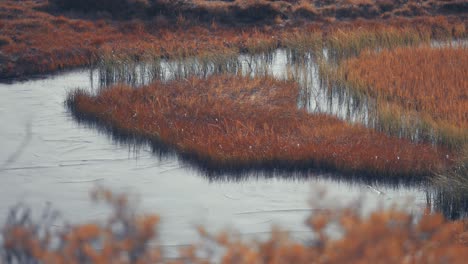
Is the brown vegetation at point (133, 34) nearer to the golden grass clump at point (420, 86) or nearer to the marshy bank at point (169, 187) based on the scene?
the golden grass clump at point (420, 86)

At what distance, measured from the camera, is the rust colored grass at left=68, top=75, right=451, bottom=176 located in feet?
33.6

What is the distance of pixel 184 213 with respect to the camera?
8.87 meters

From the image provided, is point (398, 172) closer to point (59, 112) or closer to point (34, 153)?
point (34, 153)

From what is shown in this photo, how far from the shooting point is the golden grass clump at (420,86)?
1120cm

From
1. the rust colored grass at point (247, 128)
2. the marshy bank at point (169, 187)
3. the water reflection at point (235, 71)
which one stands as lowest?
the marshy bank at point (169, 187)

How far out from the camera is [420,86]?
43.3 ft

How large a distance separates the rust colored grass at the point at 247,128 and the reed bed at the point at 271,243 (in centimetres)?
181

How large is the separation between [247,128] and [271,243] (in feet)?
21.5

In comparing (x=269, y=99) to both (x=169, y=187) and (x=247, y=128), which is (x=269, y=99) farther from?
(x=169, y=187)

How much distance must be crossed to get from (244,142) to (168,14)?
34.4ft

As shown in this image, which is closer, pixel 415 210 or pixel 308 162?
pixel 415 210

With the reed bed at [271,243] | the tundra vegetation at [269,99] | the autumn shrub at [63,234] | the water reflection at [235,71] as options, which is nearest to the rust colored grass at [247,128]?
the tundra vegetation at [269,99]

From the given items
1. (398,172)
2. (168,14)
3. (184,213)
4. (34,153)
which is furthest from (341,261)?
(168,14)

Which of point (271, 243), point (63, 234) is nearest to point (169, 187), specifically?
point (63, 234)
